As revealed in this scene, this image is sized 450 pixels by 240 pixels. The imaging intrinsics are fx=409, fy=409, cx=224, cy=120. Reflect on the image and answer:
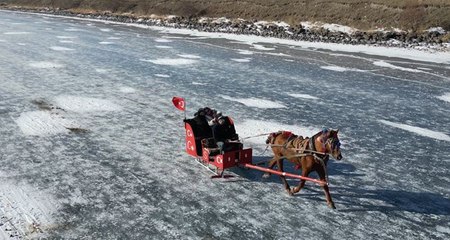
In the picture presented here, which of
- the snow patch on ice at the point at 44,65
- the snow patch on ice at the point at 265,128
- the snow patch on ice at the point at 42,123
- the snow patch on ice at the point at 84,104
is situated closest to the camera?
the snow patch on ice at the point at 42,123

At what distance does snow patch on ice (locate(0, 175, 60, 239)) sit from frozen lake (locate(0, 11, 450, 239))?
0.02 m

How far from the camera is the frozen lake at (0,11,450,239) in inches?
200

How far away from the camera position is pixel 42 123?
342 inches

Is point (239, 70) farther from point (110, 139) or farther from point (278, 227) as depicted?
point (278, 227)

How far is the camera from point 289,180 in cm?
648

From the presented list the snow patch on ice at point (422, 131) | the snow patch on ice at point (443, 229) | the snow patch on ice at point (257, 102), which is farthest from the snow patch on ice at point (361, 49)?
the snow patch on ice at point (443, 229)

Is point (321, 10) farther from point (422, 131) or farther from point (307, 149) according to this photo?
point (307, 149)

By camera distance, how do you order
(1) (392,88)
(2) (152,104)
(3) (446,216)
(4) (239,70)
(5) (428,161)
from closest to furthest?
(3) (446,216) → (5) (428,161) → (2) (152,104) → (1) (392,88) → (4) (239,70)

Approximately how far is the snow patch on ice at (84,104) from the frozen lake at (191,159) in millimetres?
47

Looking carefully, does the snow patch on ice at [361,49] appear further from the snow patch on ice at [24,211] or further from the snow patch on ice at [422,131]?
the snow patch on ice at [24,211]

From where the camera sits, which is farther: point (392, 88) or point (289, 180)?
point (392, 88)

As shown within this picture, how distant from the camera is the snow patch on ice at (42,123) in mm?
8161

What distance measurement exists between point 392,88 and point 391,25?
2138cm

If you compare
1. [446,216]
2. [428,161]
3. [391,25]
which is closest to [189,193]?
[446,216]
